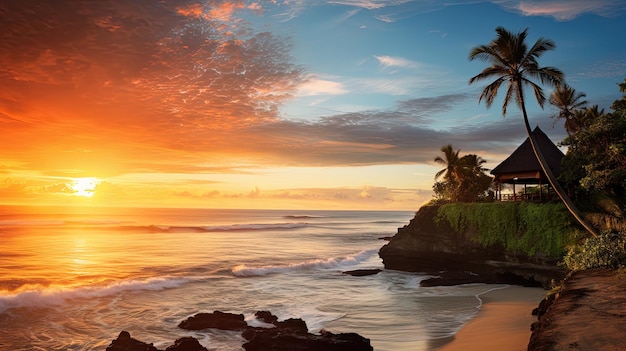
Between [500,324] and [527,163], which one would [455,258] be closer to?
[527,163]

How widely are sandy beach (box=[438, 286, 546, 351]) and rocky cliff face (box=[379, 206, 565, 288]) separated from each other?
353cm

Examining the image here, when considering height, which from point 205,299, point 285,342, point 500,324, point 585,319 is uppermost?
point 585,319

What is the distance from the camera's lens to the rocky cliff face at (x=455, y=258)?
968 inches

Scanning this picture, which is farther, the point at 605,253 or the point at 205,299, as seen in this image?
the point at 205,299

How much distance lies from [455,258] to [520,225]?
498cm

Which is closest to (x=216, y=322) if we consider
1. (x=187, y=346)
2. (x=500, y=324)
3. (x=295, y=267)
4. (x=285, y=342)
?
(x=187, y=346)

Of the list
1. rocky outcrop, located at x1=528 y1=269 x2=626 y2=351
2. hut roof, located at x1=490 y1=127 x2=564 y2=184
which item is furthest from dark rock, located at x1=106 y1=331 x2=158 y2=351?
hut roof, located at x1=490 y1=127 x2=564 y2=184

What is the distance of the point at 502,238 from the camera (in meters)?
27.1

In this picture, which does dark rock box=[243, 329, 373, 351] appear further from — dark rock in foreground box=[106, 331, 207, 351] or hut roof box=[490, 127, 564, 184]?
hut roof box=[490, 127, 564, 184]

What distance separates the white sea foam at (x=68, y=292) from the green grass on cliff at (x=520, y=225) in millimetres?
18996

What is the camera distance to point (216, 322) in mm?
15203

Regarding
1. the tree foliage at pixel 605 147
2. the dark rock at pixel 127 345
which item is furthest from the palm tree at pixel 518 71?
the dark rock at pixel 127 345

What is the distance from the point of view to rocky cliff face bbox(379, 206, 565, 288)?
968 inches

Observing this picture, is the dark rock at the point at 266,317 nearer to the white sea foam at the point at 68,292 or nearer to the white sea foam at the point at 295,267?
the white sea foam at the point at 68,292
